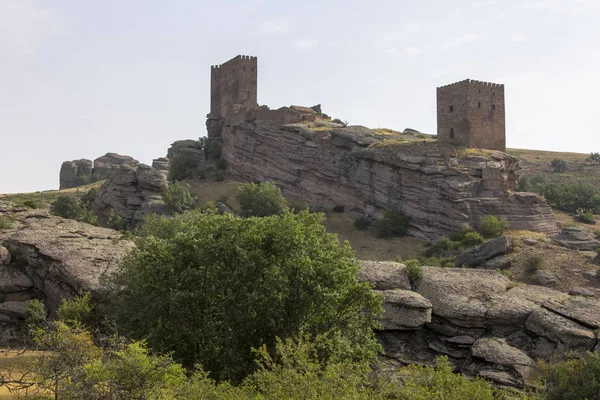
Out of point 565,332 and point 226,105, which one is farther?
point 226,105

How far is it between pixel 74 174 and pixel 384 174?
70542 mm

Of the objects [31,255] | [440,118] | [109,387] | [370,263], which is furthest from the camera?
[440,118]

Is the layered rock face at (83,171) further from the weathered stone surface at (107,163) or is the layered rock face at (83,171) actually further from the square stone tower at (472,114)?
the square stone tower at (472,114)

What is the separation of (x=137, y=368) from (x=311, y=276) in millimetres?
8924

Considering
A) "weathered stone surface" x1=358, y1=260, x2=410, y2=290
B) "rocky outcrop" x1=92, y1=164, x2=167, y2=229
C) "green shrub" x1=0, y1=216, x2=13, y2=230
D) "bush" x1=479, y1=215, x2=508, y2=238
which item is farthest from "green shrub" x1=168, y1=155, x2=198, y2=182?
"weathered stone surface" x1=358, y1=260, x2=410, y2=290

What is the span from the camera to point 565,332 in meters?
26.1

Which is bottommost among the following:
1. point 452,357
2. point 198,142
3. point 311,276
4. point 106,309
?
point 452,357

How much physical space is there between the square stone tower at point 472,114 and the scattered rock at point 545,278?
54.4 feet

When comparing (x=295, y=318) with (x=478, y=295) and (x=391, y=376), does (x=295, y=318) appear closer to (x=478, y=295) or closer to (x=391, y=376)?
(x=391, y=376)

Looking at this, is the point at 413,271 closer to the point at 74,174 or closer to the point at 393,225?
the point at 393,225

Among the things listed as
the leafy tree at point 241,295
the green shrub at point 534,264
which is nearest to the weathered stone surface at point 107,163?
the green shrub at point 534,264

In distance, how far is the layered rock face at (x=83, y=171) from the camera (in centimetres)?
10550

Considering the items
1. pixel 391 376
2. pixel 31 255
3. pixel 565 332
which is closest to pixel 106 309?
pixel 31 255

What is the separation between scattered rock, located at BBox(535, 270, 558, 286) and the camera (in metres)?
35.8
